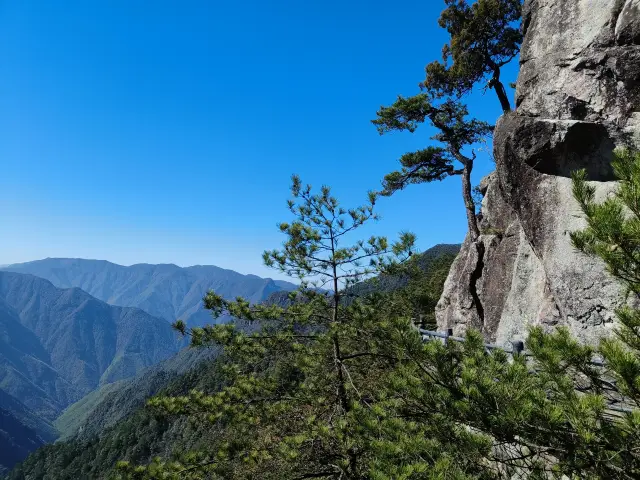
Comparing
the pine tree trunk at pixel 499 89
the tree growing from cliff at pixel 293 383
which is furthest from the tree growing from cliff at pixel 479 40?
the tree growing from cliff at pixel 293 383

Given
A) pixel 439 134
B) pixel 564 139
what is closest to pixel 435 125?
pixel 439 134

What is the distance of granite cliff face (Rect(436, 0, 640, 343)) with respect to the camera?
9062 millimetres

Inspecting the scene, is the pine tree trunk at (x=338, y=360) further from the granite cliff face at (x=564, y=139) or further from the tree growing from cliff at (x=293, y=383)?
the granite cliff face at (x=564, y=139)

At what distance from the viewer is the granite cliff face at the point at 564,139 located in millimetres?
9062

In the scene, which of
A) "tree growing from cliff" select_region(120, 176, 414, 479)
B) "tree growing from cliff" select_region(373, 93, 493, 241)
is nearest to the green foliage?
"tree growing from cliff" select_region(373, 93, 493, 241)

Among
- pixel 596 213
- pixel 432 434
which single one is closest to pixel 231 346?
pixel 432 434

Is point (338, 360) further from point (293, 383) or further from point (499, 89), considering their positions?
point (499, 89)

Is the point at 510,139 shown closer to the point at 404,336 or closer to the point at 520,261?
the point at 520,261

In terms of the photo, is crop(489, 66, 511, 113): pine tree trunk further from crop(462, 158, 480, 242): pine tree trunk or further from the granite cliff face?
the granite cliff face

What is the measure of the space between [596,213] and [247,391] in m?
7.65

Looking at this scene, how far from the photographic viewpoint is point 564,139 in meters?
9.90

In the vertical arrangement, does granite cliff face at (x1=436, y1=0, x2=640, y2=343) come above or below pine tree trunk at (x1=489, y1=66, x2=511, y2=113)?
below

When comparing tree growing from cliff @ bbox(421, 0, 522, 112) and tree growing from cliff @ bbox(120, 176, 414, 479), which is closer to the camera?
tree growing from cliff @ bbox(120, 176, 414, 479)

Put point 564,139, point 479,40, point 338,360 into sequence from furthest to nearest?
point 479,40 < point 564,139 < point 338,360
